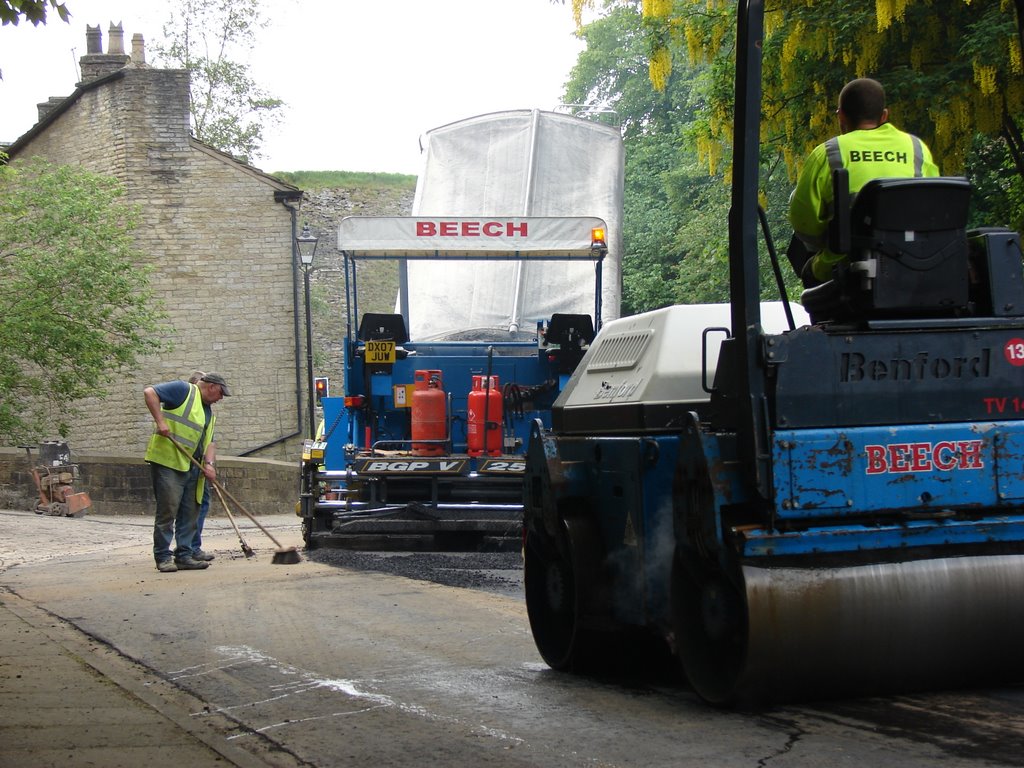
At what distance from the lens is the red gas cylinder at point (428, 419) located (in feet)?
45.0

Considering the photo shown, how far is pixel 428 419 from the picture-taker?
13.8 meters

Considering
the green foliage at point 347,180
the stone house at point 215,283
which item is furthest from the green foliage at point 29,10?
the green foliage at point 347,180

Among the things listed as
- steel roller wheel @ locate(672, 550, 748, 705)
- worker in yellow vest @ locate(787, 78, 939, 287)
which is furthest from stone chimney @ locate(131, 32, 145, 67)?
steel roller wheel @ locate(672, 550, 748, 705)

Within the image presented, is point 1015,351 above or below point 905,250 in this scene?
below

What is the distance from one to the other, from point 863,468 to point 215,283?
98.2 feet

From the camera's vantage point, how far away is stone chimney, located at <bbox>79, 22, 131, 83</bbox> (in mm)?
34844

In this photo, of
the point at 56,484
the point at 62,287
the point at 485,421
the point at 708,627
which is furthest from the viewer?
the point at 62,287

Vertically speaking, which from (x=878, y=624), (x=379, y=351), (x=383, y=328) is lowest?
(x=878, y=624)

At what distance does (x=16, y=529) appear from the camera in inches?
768

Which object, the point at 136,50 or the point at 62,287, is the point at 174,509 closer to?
the point at 62,287

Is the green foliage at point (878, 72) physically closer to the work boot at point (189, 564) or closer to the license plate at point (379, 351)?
the license plate at point (379, 351)

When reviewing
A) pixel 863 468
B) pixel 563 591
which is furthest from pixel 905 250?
pixel 563 591

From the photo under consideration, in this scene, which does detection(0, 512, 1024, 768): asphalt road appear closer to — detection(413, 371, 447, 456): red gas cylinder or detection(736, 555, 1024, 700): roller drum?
detection(736, 555, 1024, 700): roller drum

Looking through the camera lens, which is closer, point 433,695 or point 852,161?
point 852,161
